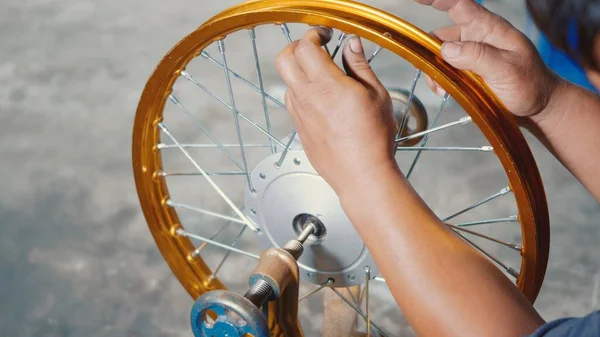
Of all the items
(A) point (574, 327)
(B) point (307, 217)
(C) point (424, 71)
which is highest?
(C) point (424, 71)

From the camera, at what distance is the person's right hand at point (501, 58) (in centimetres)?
70

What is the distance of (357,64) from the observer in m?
0.72

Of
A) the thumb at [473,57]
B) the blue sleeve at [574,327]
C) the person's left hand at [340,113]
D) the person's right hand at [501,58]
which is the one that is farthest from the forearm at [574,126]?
the blue sleeve at [574,327]

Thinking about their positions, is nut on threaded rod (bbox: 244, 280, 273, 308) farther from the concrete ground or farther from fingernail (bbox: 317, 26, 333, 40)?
the concrete ground

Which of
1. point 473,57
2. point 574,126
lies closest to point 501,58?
point 473,57

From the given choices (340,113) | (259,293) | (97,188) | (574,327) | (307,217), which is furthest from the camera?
(97,188)

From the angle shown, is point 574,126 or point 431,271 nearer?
point 431,271

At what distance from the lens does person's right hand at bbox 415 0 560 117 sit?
697mm

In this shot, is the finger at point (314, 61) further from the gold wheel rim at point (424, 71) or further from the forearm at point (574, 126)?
the forearm at point (574, 126)

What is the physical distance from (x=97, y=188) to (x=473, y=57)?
4.09ft

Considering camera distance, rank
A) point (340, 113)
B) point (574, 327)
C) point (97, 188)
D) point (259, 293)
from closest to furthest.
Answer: point (574, 327) → point (340, 113) → point (259, 293) → point (97, 188)

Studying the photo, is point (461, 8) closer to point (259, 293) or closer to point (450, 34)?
point (450, 34)

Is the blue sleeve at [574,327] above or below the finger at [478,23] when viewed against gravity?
below

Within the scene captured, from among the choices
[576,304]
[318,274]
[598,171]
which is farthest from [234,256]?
[598,171]
